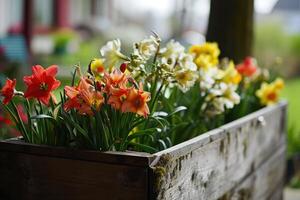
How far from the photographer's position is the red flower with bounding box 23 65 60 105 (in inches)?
75.5

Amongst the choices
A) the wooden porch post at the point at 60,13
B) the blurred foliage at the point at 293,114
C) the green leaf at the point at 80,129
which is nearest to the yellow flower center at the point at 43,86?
the green leaf at the point at 80,129

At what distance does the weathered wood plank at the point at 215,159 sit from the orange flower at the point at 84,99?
239 millimetres

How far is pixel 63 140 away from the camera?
1977 millimetres

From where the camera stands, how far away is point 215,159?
89.1 inches

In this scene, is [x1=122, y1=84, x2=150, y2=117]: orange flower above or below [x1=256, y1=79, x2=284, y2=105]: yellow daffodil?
above

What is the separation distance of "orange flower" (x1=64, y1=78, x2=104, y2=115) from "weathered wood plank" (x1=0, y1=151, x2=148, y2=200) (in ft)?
0.50

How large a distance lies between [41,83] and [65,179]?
298mm

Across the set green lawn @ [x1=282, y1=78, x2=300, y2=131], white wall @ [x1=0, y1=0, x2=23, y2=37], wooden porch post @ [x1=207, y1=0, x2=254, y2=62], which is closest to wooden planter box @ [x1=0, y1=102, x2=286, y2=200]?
wooden porch post @ [x1=207, y1=0, x2=254, y2=62]

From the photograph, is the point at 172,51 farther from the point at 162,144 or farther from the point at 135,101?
the point at 135,101

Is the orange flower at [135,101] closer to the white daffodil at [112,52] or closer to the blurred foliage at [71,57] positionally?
the white daffodil at [112,52]

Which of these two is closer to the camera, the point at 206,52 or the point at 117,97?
the point at 117,97

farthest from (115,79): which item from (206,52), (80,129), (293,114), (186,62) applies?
(293,114)

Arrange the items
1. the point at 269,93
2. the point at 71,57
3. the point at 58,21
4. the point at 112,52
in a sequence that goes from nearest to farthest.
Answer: the point at 112,52
the point at 269,93
the point at 71,57
the point at 58,21

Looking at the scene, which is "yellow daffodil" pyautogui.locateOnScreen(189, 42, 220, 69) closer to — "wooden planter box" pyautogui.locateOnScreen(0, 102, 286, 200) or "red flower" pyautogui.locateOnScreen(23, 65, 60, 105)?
"wooden planter box" pyautogui.locateOnScreen(0, 102, 286, 200)
